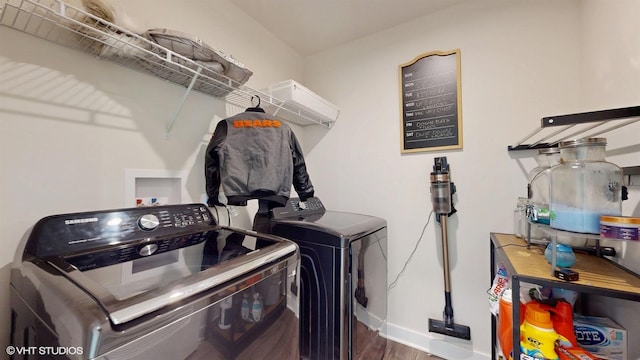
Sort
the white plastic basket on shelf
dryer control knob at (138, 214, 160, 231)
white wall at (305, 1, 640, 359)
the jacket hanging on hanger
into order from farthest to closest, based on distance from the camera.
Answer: the white plastic basket on shelf < white wall at (305, 1, 640, 359) < the jacket hanging on hanger < dryer control knob at (138, 214, 160, 231)

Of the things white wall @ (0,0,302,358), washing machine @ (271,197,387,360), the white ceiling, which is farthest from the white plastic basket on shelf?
washing machine @ (271,197,387,360)

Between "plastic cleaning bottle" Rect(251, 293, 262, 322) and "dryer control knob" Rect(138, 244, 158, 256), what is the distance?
0.43 meters

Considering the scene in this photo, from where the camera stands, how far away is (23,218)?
2.76 feet

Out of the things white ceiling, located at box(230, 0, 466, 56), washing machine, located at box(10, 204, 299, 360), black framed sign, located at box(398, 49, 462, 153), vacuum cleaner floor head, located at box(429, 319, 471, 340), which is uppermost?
white ceiling, located at box(230, 0, 466, 56)

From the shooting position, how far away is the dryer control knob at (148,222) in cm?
95

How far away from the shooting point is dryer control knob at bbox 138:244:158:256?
32.8 inches

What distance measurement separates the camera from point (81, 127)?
980 mm

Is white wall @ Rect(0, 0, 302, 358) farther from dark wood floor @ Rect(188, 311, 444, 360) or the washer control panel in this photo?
dark wood floor @ Rect(188, 311, 444, 360)

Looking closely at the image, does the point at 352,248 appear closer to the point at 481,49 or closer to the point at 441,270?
the point at 441,270

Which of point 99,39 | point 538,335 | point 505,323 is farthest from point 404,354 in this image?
point 99,39

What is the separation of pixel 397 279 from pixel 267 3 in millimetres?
2235

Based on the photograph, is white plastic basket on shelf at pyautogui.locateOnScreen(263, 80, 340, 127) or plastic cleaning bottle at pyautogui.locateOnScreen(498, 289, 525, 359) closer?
plastic cleaning bottle at pyautogui.locateOnScreen(498, 289, 525, 359)

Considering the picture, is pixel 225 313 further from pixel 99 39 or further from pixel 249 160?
pixel 99 39

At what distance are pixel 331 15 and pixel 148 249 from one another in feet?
6.21
